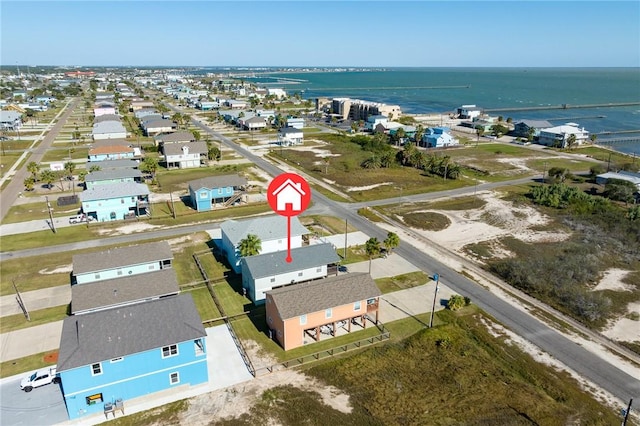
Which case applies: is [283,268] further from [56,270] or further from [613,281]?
[613,281]

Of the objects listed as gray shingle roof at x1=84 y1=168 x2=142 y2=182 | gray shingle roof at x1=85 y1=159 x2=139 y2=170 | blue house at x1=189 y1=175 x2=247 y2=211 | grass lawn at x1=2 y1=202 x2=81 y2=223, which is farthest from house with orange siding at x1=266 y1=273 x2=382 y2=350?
gray shingle roof at x1=85 y1=159 x2=139 y2=170

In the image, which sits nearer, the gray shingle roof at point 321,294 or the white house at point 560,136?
the gray shingle roof at point 321,294

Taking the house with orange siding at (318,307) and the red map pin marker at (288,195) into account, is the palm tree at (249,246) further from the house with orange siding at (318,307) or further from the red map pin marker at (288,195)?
the red map pin marker at (288,195)

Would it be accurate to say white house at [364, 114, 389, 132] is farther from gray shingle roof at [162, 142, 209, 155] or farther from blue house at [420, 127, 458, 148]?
gray shingle roof at [162, 142, 209, 155]

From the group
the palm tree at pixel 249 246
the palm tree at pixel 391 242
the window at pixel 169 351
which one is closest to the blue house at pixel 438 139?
the palm tree at pixel 391 242

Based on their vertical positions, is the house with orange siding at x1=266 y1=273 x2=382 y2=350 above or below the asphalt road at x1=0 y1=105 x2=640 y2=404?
above

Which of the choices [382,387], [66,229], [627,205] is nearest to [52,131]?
[66,229]
